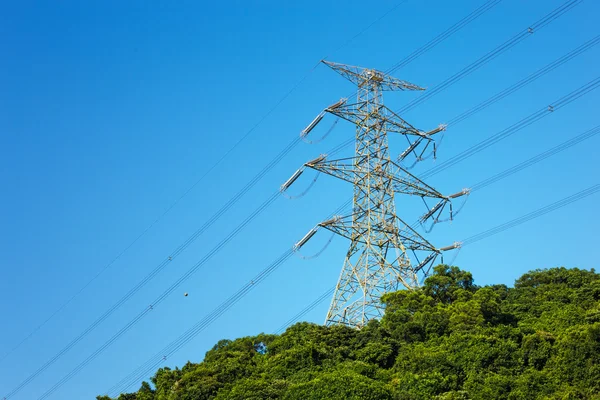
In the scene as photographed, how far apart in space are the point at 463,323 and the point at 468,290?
19.2ft

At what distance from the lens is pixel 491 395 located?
141 feet

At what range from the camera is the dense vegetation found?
4406cm

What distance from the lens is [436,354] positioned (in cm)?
4703

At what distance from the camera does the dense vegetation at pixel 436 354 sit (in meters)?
44.1

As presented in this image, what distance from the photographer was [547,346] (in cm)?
4619

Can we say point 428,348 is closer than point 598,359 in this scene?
No

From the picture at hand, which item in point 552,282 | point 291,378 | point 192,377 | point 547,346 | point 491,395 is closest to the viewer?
point 491,395

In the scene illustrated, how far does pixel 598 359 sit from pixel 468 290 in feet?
44.2

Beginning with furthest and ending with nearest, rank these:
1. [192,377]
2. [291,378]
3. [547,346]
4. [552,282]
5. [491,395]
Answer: [552,282], [192,377], [291,378], [547,346], [491,395]

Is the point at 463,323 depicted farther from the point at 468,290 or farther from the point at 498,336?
the point at 468,290

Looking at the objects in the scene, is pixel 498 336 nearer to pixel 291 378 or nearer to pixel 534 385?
pixel 534 385

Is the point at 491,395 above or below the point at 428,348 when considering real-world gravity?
below

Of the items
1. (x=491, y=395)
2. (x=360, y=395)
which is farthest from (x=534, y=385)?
(x=360, y=395)

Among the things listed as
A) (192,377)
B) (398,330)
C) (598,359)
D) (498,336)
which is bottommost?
(598,359)
